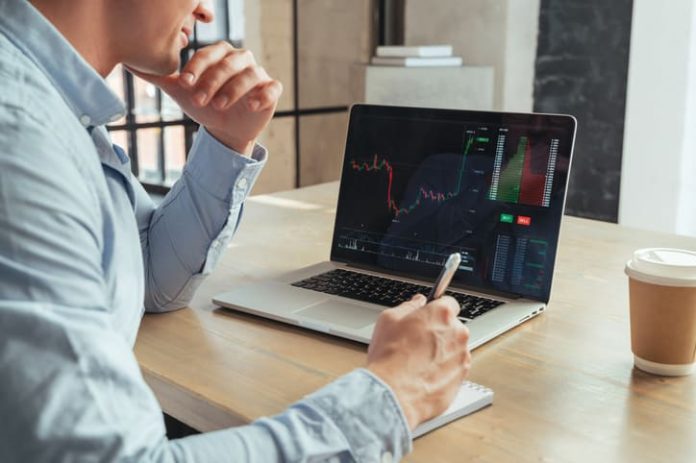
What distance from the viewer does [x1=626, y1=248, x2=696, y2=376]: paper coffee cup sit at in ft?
3.02

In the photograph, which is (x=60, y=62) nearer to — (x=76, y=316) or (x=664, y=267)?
(x=76, y=316)

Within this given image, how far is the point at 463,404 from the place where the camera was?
838 mm

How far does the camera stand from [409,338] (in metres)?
0.82

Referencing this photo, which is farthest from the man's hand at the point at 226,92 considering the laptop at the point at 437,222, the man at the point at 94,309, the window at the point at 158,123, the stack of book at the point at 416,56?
the stack of book at the point at 416,56

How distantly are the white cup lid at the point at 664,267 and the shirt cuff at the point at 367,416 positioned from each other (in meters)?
0.36

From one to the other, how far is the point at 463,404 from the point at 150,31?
0.50m

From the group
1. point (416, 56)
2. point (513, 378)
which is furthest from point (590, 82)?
point (513, 378)

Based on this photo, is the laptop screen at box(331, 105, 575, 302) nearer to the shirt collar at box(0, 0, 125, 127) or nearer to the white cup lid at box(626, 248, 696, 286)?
the white cup lid at box(626, 248, 696, 286)

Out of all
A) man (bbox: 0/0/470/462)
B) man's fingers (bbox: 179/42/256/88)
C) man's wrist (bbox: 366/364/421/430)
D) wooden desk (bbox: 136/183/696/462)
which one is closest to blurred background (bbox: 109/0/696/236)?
wooden desk (bbox: 136/183/696/462)

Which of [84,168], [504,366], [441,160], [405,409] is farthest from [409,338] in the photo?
[441,160]

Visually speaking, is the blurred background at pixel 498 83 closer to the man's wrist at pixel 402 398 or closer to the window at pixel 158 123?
the window at pixel 158 123

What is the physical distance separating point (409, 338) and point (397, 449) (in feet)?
0.43

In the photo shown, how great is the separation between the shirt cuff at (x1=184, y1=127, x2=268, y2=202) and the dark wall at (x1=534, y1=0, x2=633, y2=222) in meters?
2.87

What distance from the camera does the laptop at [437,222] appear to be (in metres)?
1.14
